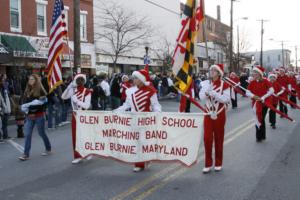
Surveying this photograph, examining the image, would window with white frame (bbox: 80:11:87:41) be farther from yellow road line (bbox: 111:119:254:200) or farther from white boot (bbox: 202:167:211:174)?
white boot (bbox: 202:167:211:174)

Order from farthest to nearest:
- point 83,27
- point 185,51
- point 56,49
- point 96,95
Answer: point 83,27 < point 96,95 < point 56,49 < point 185,51

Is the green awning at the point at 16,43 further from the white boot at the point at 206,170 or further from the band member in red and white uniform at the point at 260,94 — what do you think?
the white boot at the point at 206,170

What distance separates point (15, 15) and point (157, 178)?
2063cm

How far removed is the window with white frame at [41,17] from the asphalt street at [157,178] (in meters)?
17.9

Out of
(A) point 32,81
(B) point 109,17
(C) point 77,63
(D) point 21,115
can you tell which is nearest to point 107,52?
(B) point 109,17

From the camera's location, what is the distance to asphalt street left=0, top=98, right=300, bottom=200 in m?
6.33

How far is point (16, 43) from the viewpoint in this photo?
23875 millimetres

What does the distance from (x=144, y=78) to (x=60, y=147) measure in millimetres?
3920

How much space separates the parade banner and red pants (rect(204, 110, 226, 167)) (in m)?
0.21

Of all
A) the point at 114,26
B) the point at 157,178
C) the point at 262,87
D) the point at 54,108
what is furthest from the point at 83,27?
the point at 157,178

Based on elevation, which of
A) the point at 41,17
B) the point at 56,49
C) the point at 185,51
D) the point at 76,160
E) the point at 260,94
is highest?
the point at 41,17

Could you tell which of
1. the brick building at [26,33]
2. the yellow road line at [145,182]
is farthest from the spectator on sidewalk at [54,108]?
the yellow road line at [145,182]

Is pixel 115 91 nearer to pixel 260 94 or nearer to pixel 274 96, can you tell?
pixel 274 96

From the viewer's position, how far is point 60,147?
10828 mm
